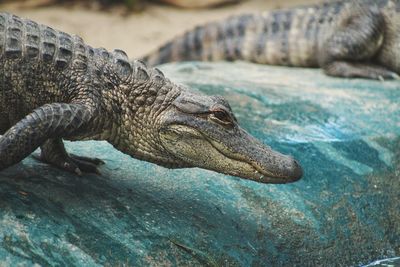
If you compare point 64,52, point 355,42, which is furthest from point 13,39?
point 355,42

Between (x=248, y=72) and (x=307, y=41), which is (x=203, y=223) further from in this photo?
(x=307, y=41)

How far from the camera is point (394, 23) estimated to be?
7977 mm

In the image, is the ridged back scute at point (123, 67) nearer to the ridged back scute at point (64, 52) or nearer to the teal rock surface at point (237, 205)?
the ridged back scute at point (64, 52)

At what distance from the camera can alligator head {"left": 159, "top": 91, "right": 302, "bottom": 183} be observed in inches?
152

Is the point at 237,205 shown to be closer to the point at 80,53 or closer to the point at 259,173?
the point at 259,173

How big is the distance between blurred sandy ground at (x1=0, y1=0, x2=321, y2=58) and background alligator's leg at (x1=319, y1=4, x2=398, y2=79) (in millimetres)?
3399

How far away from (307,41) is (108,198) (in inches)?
193

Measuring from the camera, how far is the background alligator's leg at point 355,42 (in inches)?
307

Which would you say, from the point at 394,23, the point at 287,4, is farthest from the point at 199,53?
the point at 287,4

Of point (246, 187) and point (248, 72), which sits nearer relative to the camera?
point (246, 187)

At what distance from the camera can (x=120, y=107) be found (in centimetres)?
401

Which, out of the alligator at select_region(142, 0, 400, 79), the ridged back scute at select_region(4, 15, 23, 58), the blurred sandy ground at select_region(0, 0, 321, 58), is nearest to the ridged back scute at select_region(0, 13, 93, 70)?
the ridged back scute at select_region(4, 15, 23, 58)

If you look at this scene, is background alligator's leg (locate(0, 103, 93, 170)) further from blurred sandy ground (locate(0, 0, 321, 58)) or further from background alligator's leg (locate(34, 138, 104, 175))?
blurred sandy ground (locate(0, 0, 321, 58))

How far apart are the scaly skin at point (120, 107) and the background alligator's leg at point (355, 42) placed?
12.9ft
